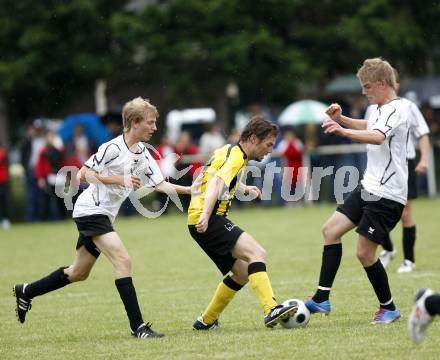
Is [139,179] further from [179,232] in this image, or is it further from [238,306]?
[179,232]

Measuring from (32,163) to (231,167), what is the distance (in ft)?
46.1

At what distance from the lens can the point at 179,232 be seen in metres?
16.8

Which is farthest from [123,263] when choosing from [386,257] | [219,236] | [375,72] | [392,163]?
[386,257]

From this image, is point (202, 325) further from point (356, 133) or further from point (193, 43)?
point (193, 43)

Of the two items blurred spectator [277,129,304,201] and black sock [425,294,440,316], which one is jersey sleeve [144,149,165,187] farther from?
blurred spectator [277,129,304,201]

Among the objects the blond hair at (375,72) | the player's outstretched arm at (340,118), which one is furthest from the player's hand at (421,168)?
the blond hair at (375,72)

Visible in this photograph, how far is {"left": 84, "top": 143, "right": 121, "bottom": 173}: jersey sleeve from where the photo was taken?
23.2 feet

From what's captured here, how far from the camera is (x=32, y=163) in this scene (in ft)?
66.7

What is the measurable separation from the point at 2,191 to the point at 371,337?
581 inches

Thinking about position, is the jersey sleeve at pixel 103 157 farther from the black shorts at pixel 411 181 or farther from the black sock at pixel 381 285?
the black shorts at pixel 411 181

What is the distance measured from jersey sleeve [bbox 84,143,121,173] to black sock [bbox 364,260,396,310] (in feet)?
6.80

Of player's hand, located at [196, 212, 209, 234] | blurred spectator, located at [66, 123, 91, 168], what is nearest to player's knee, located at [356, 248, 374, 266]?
player's hand, located at [196, 212, 209, 234]

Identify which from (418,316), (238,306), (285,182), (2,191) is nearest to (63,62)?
(2,191)

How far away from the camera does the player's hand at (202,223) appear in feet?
21.7
